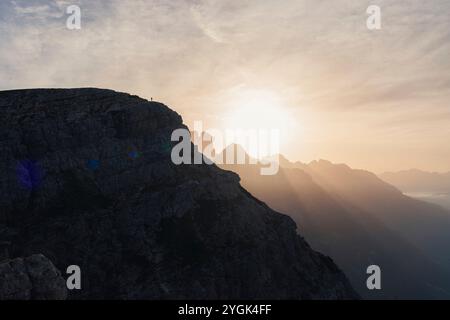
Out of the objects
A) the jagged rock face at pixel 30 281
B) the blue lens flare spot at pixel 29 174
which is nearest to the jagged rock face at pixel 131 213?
the blue lens flare spot at pixel 29 174

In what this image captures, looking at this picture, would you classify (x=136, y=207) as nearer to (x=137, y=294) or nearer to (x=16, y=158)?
(x=137, y=294)

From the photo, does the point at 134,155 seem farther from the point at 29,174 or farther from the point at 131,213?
the point at 29,174

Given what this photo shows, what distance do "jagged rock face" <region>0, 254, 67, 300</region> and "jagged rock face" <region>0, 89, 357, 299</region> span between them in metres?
16.9

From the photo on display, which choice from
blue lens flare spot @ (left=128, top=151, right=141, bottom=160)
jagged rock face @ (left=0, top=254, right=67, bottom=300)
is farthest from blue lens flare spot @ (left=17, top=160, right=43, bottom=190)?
jagged rock face @ (left=0, top=254, right=67, bottom=300)

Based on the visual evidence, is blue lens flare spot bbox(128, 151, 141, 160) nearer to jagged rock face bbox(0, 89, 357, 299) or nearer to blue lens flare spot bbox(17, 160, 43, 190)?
jagged rock face bbox(0, 89, 357, 299)

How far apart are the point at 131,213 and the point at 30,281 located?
101 ft

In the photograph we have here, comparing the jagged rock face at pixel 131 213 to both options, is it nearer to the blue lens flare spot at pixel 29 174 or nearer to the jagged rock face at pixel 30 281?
the blue lens flare spot at pixel 29 174

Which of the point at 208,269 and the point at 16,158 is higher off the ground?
the point at 16,158

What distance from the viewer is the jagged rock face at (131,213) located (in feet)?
205

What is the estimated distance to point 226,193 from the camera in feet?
261

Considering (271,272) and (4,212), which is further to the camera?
(271,272)

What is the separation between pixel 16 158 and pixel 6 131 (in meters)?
6.23

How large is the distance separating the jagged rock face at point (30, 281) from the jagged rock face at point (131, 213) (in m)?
16.9

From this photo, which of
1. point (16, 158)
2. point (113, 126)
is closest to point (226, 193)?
point (113, 126)
